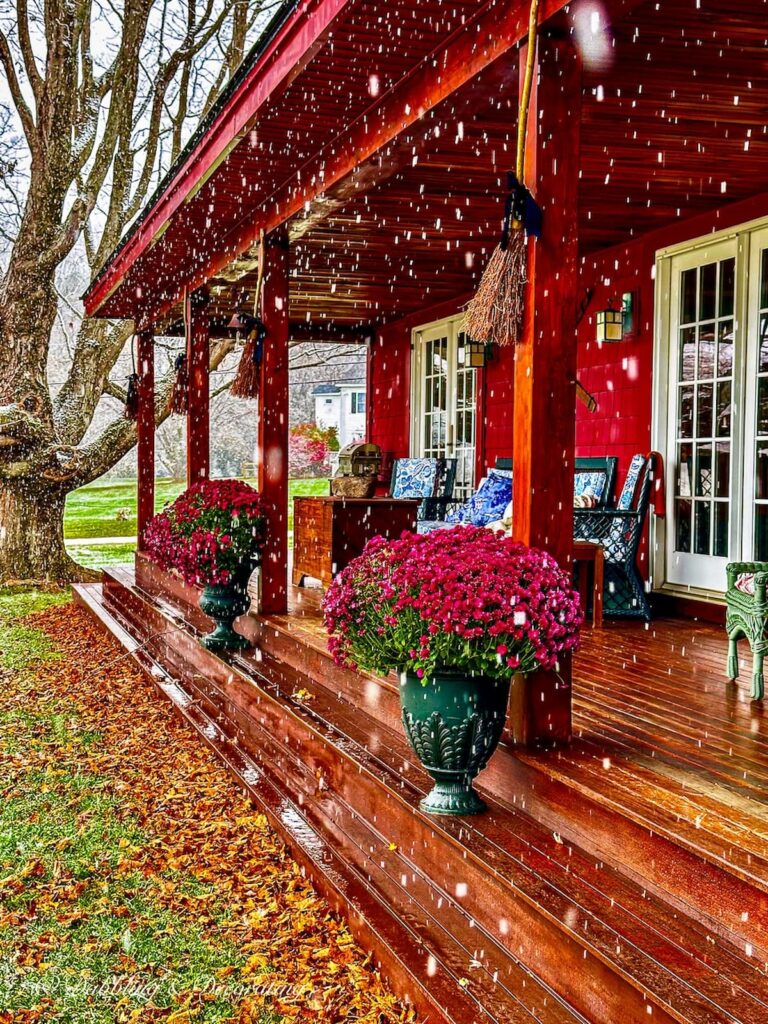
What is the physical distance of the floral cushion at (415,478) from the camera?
9039 mm

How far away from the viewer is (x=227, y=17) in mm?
13828

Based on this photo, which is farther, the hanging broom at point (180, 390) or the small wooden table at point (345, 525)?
the hanging broom at point (180, 390)

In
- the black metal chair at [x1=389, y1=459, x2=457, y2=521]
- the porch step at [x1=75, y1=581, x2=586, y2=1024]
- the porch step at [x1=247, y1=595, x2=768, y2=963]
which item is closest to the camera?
the porch step at [x1=247, y1=595, x2=768, y2=963]

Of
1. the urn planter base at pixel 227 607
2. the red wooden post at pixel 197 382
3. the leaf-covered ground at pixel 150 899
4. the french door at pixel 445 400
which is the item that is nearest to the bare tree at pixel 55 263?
the french door at pixel 445 400

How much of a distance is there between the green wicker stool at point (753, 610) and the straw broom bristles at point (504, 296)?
1.51 meters

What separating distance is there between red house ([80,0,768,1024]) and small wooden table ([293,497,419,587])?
0.61 meters

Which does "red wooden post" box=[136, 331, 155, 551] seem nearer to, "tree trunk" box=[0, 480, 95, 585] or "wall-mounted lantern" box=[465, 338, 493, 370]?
"tree trunk" box=[0, 480, 95, 585]

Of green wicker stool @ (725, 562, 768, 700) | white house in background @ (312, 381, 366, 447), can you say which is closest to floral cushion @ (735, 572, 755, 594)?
green wicker stool @ (725, 562, 768, 700)

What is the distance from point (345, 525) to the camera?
7.55 m

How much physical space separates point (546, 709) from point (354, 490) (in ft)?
16.9

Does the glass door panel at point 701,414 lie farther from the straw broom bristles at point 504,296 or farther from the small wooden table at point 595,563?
the straw broom bristles at point 504,296

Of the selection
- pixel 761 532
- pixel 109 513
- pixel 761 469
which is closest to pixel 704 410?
pixel 761 469

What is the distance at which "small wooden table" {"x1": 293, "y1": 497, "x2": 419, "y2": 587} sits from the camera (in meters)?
7.51

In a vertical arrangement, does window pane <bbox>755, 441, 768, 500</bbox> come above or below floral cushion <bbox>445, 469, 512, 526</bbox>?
above
